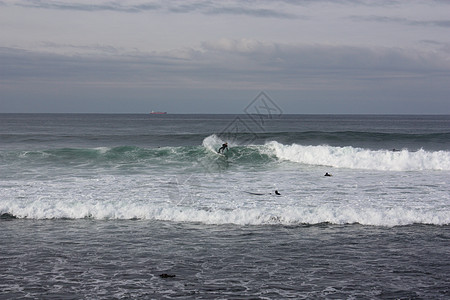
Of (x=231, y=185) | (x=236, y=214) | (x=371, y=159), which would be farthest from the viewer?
(x=371, y=159)

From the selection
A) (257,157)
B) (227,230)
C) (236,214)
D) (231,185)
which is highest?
(257,157)

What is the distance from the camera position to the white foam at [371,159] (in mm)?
22219

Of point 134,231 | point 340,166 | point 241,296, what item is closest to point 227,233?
point 134,231

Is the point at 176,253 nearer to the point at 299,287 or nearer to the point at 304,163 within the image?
the point at 299,287

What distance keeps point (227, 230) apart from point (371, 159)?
13.8 metres

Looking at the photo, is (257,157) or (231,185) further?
(257,157)

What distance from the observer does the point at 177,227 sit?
1174 centimetres

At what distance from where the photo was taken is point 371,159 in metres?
23.1

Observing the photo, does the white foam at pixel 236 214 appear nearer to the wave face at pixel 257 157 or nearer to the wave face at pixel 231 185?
the wave face at pixel 231 185

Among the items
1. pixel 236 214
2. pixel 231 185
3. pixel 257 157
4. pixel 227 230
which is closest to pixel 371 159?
pixel 257 157

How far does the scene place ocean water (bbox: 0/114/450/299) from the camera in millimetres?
7707

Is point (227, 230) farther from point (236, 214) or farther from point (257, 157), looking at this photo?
point (257, 157)

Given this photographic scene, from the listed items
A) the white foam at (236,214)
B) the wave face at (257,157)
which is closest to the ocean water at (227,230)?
the white foam at (236,214)

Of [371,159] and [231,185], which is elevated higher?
[371,159]
